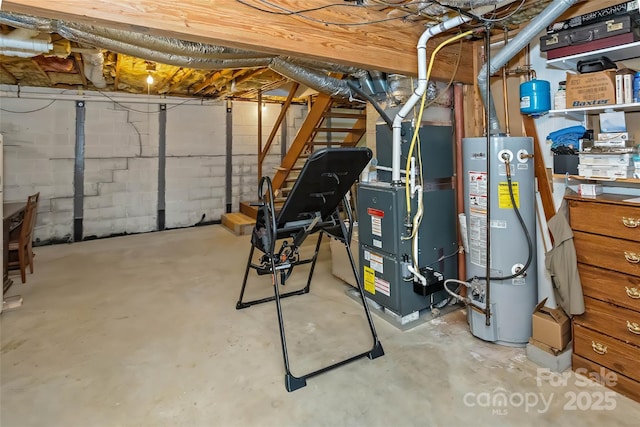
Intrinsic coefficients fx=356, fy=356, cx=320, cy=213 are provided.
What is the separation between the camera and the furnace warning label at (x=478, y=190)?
2.39 metres

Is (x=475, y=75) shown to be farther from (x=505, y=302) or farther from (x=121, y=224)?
(x=121, y=224)

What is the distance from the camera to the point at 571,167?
A: 6.99 feet

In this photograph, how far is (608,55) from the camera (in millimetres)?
2055

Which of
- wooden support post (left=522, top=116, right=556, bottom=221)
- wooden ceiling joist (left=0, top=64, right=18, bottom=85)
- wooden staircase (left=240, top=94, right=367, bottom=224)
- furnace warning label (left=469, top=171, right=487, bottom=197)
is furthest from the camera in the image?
wooden staircase (left=240, top=94, right=367, bottom=224)

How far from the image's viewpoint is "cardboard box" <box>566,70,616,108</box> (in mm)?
1926

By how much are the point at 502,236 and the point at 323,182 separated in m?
1.24

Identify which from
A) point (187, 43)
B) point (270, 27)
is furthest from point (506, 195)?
point (187, 43)

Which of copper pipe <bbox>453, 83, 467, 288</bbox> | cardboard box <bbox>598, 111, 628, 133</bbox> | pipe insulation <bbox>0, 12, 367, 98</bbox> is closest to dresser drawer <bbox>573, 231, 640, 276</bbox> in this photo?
cardboard box <bbox>598, 111, 628, 133</bbox>

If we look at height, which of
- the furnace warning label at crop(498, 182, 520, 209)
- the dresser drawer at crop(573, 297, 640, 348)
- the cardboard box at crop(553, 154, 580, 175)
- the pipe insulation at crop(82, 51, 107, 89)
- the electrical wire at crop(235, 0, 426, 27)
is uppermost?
the pipe insulation at crop(82, 51, 107, 89)

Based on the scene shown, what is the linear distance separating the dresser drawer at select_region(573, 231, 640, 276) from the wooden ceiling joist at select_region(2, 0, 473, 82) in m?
1.49

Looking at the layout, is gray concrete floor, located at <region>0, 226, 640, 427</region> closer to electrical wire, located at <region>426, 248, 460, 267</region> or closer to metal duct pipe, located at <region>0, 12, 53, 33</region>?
electrical wire, located at <region>426, 248, 460, 267</region>

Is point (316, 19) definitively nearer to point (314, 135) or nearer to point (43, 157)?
point (314, 135)

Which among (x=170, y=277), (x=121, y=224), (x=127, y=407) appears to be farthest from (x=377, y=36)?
(x=121, y=224)

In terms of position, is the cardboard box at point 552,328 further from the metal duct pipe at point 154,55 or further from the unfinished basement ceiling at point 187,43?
the metal duct pipe at point 154,55
